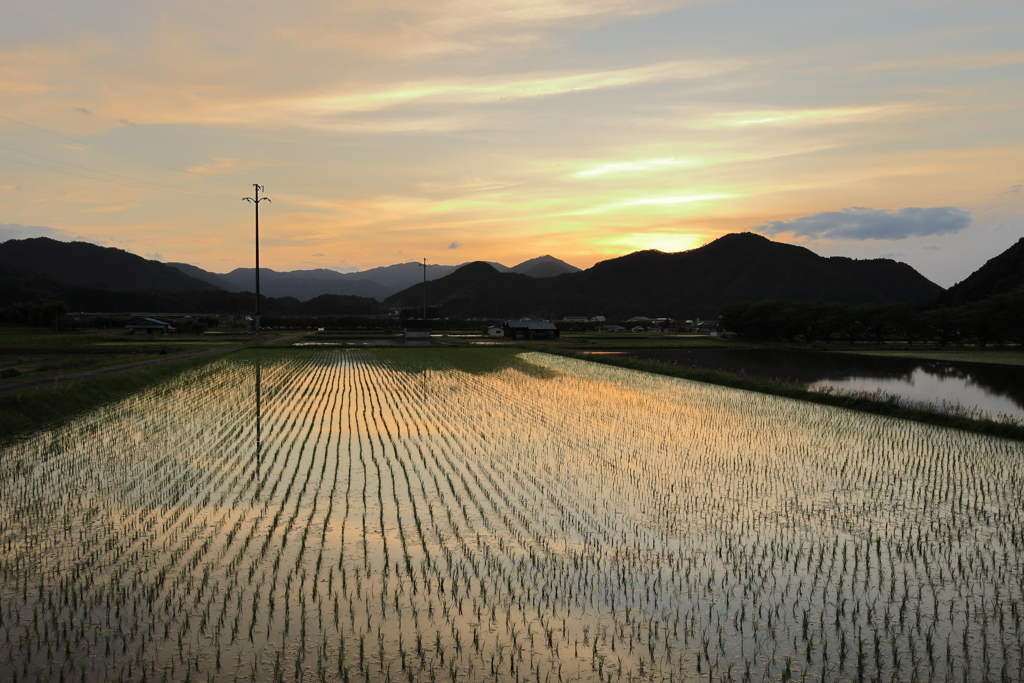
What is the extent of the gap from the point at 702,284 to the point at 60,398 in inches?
5690

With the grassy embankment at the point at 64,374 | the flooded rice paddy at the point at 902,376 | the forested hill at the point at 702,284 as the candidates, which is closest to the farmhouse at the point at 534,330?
the flooded rice paddy at the point at 902,376

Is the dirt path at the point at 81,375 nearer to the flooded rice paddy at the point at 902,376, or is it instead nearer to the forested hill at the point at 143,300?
the flooded rice paddy at the point at 902,376

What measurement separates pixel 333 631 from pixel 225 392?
18.3m

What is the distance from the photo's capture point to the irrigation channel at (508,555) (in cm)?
493

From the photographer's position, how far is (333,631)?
17.2 ft

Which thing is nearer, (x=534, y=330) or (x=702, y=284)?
(x=534, y=330)

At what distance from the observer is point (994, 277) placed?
288 ft

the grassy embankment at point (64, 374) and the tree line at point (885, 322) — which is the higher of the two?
the tree line at point (885, 322)

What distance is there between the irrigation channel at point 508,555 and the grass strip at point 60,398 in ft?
4.91

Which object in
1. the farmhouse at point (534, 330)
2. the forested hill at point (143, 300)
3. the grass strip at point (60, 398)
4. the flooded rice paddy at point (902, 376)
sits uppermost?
the forested hill at point (143, 300)

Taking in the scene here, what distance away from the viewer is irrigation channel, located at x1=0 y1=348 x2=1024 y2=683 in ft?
16.2

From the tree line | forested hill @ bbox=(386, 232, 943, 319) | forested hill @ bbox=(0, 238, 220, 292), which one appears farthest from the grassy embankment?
forested hill @ bbox=(0, 238, 220, 292)

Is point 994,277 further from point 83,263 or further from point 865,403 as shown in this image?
point 83,263

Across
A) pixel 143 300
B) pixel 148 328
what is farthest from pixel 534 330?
pixel 143 300
